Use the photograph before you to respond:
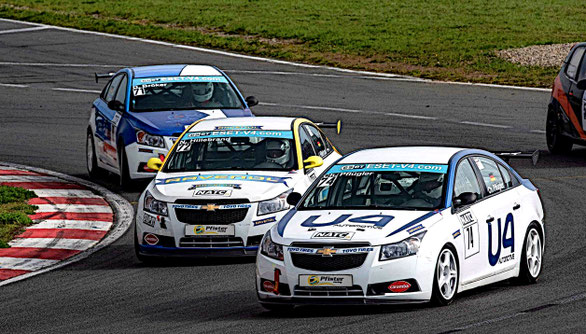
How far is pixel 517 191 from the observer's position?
12227mm

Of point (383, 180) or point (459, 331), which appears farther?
point (383, 180)

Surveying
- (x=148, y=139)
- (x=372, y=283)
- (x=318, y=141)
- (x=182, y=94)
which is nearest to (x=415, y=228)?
(x=372, y=283)

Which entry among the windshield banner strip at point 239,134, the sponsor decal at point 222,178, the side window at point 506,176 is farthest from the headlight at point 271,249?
the windshield banner strip at point 239,134

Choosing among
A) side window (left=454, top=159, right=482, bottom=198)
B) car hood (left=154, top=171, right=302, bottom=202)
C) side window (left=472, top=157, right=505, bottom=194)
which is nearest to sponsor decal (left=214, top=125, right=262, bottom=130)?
car hood (left=154, top=171, right=302, bottom=202)

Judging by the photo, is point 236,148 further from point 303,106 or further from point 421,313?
point 303,106

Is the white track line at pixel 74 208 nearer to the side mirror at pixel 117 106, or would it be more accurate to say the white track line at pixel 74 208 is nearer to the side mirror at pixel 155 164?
the side mirror at pixel 117 106

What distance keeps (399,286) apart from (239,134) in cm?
513

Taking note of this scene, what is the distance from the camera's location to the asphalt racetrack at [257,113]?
10.4 m

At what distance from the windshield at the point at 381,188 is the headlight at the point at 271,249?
0.68 metres

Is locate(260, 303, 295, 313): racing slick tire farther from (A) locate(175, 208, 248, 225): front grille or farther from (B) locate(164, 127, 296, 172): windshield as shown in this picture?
(B) locate(164, 127, 296, 172): windshield

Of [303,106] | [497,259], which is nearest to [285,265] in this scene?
[497,259]

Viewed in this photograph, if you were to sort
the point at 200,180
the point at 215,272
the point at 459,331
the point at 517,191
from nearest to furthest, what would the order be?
the point at 459,331, the point at 517,191, the point at 215,272, the point at 200,180

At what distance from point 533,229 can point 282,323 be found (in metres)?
3.08

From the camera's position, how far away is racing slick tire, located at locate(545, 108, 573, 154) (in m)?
21.3
